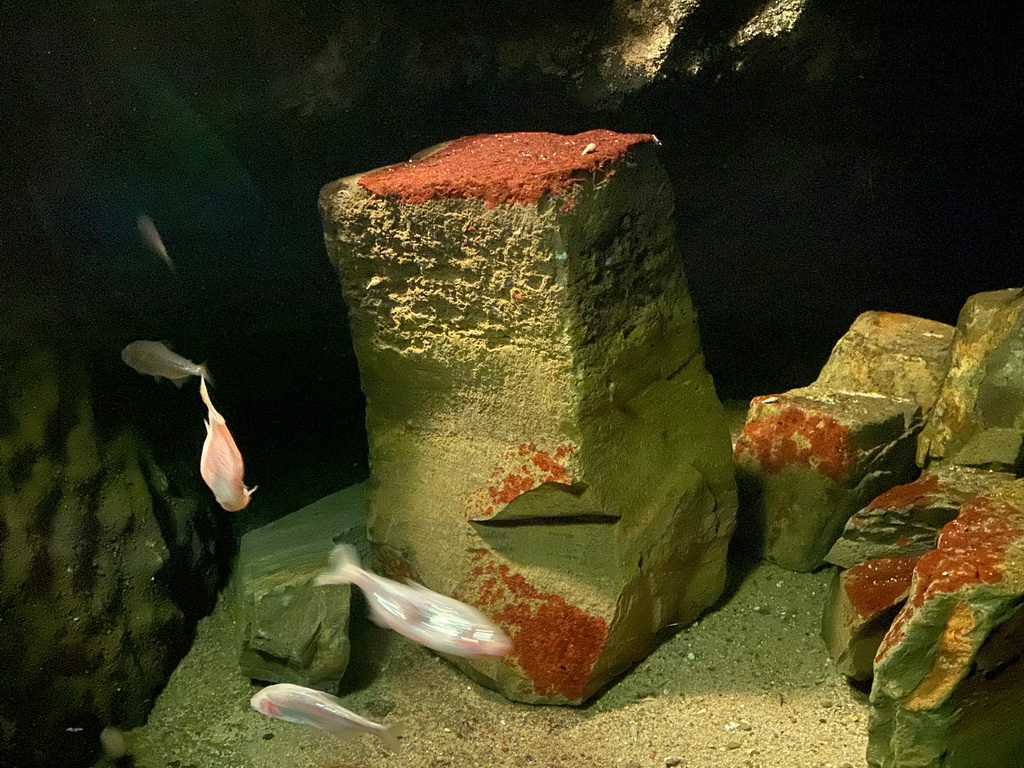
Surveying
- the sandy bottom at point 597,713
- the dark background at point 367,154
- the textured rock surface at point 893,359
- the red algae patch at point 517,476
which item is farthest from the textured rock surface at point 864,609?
the dark background at point 367,154

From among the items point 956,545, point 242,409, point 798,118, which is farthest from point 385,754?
point 798,118

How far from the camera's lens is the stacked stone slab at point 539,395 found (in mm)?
2379

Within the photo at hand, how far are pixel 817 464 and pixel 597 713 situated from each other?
1182 mm

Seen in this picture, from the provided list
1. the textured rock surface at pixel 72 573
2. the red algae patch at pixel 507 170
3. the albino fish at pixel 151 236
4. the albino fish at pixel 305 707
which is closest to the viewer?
the albino fish at pixel 305 707

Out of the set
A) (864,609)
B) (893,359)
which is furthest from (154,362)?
(893,359)

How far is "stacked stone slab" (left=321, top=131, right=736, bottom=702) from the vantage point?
2.38m

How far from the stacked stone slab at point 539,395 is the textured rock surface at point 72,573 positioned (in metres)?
0.83

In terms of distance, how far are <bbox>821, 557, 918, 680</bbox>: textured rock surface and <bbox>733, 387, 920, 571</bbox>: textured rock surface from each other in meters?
0.41

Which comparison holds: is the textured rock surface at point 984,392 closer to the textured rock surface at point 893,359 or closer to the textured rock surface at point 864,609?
the textured rock surface at point 893,359

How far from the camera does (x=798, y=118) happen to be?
13.9 feet

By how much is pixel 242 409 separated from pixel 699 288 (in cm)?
284

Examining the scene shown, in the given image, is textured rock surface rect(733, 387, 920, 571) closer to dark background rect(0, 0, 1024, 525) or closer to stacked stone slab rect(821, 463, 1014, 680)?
stacked stone slab rect(821, 463, 1014, 680)

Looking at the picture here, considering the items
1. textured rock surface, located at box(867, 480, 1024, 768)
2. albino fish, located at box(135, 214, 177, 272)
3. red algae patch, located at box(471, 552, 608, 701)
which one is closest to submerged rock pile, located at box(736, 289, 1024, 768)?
textured rock surface, located at box(867, 480, 1024, 768)

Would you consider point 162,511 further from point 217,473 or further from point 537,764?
point 537,764
